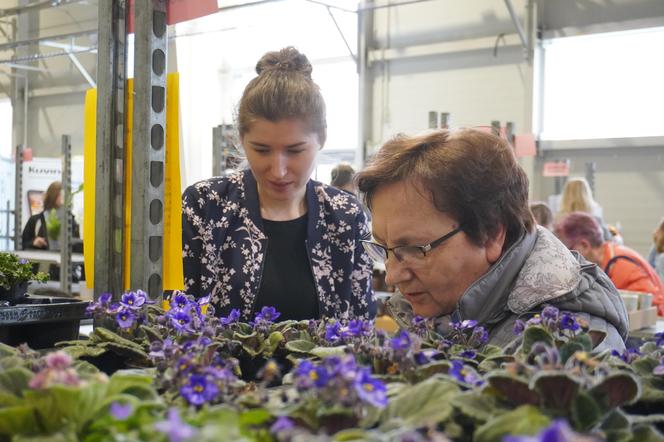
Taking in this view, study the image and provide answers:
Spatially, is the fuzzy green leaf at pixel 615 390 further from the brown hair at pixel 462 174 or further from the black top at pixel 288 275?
the black top at pixel 288 275

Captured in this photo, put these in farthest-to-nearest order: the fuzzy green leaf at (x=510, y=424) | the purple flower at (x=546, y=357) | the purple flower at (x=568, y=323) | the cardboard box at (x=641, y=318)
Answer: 1. the cardboard box at (x=641, y=318)
2. the purple flower at (x=568, y=323)
3. the purple flower at (x=546, y=357)
4. the fuzzy green leaf at (x=510, y=424)

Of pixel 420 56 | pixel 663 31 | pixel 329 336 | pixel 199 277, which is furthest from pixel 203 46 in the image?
pixel 329 336

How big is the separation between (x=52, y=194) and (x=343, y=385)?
6.05m

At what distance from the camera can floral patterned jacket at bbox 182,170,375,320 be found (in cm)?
192

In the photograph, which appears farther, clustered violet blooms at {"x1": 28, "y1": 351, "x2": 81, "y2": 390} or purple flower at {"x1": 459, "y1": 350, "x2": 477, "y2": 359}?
purple flower at {"x1": 459, "y1": 350, "x2": 477, "y2": 359}

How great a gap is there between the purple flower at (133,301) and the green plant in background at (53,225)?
5209mm

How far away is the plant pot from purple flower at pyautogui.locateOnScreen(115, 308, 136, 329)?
1.24 feet

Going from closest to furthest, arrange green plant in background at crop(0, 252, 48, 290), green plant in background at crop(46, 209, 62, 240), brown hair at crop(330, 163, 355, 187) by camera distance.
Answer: green plant in background at crop(0, 252, 48, 290)
brown hair at crop(330, 163, 355, 187)
green plant in background at crop(46, 209, 62, 240)

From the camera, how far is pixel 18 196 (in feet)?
21.5

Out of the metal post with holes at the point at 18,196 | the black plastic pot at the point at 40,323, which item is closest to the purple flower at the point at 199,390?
the black plastic pot at the point at 40,323

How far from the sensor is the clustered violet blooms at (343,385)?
2.21ft

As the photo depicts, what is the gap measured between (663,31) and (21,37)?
6820mm

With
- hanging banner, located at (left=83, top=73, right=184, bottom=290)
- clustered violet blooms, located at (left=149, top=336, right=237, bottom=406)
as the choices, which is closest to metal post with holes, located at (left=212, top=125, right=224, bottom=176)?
hanging banner, located at (left=83, top=73, right=184, bottom=290)

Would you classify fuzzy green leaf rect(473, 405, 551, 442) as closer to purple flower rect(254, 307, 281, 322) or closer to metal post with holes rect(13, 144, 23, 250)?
purple flower rect(254, 307, 281, 322)
